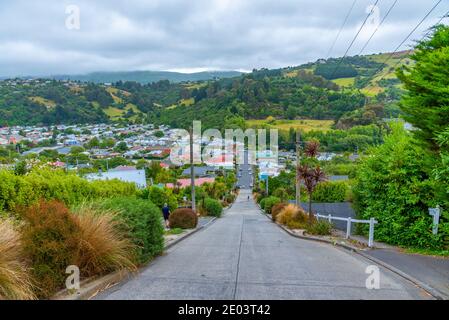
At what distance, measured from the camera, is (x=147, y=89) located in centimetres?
19200

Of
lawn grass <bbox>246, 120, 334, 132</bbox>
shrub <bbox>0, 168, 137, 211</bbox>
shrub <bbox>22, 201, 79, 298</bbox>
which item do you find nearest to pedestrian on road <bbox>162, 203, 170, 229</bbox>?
shrub <bbox>0, 168, 137, 211</bbox>

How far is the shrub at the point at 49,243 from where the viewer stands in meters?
6.02

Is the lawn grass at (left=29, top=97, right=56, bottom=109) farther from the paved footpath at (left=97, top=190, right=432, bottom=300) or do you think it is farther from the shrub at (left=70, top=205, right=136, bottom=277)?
the shrub at (left=70, top=205, right=136, bottom=277)

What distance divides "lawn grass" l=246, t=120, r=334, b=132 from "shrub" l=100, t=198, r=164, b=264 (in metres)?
66.2

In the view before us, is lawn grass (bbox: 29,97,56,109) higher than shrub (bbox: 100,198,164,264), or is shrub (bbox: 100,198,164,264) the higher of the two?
lawn grass (bbox: 29,97,56,109)

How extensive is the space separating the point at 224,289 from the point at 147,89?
628 ft

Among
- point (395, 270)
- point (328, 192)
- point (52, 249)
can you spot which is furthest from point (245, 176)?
point (52, 249)

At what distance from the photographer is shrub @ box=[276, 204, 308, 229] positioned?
22.0 m

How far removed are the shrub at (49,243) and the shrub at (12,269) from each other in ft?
0.43

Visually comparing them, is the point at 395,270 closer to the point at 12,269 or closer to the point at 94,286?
the point at 94,286

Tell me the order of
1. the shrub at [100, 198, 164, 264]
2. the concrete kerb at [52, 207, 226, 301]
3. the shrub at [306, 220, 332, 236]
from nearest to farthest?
1. the concrete kerb at [52, 207, 226, 301]
2. the shrub at [100, 198, 164, 264]
3. the shrub at [306, 220, 332, 236]

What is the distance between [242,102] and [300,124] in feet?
69.2

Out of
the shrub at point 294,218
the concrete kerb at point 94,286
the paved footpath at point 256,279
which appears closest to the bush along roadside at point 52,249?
the concrete kerb at point 94,286
